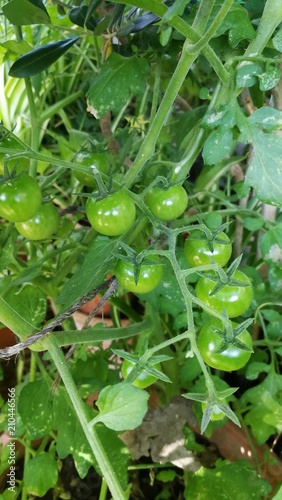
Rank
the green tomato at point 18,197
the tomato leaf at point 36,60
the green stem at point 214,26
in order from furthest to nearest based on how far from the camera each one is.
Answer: the tomato leaf at point 36,60
the green tomato at point 18,197
the green stem at point 214,26

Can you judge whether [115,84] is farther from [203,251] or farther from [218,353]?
[218,353]

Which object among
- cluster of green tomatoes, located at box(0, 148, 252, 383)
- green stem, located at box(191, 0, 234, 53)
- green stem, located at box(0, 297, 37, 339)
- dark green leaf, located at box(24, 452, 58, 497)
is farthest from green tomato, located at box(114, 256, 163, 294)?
dark green leaf, located at box(24, 452, 58, 497)

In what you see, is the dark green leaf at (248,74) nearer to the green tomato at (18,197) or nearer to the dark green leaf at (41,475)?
the green tomato at (18,197)

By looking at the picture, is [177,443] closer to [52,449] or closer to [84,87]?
[52,449]

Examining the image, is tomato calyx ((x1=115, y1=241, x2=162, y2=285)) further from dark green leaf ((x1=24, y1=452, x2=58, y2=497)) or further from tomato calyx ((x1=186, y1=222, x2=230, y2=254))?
dark green leaf ((x1=24, y1=452, x2=58, y2=497))

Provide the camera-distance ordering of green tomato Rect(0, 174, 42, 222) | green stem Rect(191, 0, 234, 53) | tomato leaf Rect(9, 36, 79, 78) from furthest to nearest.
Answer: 1. tomato leaf Rect(9, 36, 79, 78)
2. green tomato Rect(0, 174, 42, 222)
3. green stem Rect(191, 0, 234, 53)

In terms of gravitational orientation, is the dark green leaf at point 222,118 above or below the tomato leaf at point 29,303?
above

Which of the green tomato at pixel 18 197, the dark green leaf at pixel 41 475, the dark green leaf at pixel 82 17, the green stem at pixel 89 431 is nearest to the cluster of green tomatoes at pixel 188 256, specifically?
the green tomato at pixel 18 197
